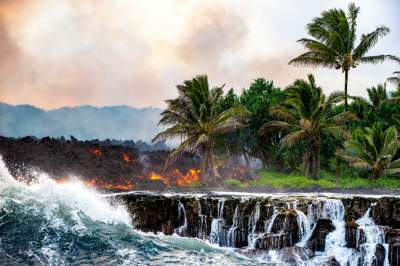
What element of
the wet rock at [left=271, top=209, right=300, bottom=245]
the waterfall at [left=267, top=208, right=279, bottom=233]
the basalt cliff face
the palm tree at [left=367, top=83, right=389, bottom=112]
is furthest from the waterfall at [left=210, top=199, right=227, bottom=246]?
the palm tree at [left=367, top=83, right=389, bottom=112]

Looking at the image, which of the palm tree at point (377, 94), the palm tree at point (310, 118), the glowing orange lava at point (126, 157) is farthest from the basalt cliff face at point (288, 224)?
the palm tree at point (377, 94)

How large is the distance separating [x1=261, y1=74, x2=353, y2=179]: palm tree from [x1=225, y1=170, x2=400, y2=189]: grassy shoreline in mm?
1349

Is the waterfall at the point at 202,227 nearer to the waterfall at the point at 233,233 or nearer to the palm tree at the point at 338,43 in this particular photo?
the waterfall at the point at 233,233

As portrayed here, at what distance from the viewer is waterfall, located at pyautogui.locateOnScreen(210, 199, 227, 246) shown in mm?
21891

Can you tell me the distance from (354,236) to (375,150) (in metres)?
17.5

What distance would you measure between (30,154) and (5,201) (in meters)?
22.0

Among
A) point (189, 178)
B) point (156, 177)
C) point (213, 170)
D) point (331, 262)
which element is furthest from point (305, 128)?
point (331, 262)

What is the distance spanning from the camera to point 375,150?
35.4 metres

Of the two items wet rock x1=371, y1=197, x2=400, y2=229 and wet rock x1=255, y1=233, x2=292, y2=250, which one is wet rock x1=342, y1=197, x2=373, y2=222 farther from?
wet rock x1=255, y1=233, x2=292, y2=250

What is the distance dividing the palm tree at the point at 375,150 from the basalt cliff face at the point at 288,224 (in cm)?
1474

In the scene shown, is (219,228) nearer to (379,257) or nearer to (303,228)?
(303,228)

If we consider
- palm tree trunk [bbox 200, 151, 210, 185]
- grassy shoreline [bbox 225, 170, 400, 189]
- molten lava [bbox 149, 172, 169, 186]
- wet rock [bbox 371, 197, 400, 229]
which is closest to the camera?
wet rock [bbox 371, 197, 400, 229]

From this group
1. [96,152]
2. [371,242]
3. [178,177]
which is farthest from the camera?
[96,152]

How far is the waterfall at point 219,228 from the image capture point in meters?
21.9
